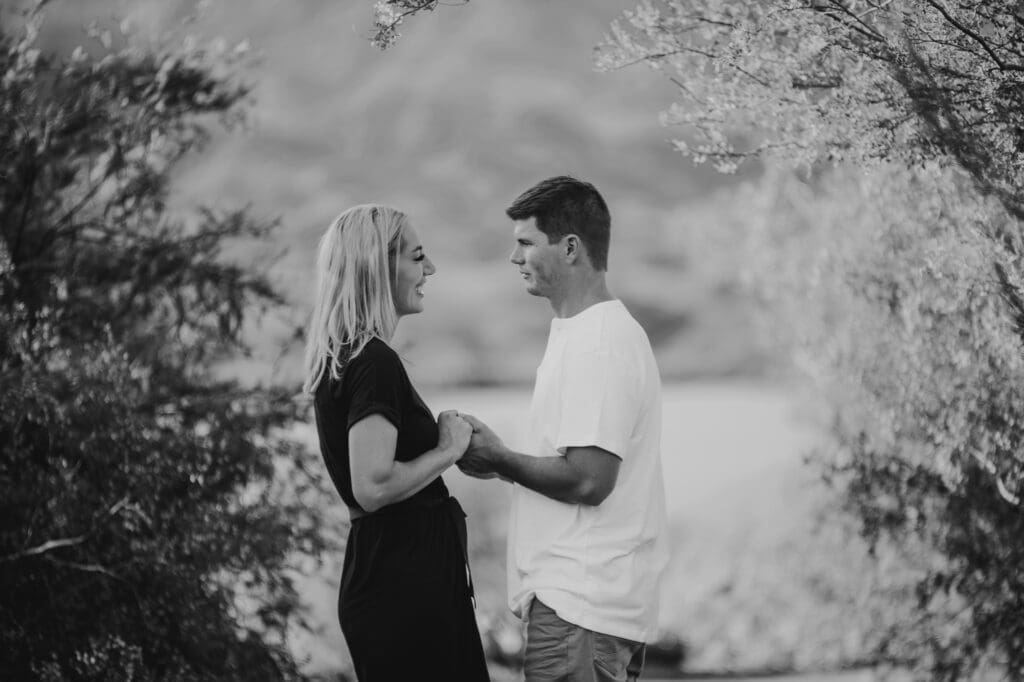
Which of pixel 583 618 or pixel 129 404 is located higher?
pixel 129 404

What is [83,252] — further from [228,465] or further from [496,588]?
[496,588]

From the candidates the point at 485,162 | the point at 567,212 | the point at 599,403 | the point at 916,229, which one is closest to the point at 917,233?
the point at 916,229

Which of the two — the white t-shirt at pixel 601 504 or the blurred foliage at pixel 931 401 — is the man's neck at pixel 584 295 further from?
the blurred foliage at pixel 931 401

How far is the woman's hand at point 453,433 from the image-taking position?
324 centimetres

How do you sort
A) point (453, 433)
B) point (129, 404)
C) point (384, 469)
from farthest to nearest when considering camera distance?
point (129, 404) < point (453, 433) < point (384, 469)

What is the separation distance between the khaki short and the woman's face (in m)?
0.90

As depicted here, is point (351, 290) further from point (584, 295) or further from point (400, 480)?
point (584, 295)

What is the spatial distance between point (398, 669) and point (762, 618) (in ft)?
28.7

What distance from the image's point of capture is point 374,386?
307 cm

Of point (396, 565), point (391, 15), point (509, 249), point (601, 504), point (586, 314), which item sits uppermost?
point (509, 249)

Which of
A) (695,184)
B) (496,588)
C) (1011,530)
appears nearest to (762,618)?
(496,588)

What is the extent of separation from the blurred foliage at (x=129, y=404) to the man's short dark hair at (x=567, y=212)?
2.48 m

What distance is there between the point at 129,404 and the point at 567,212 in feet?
8.94

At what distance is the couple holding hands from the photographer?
3115 millimetres
